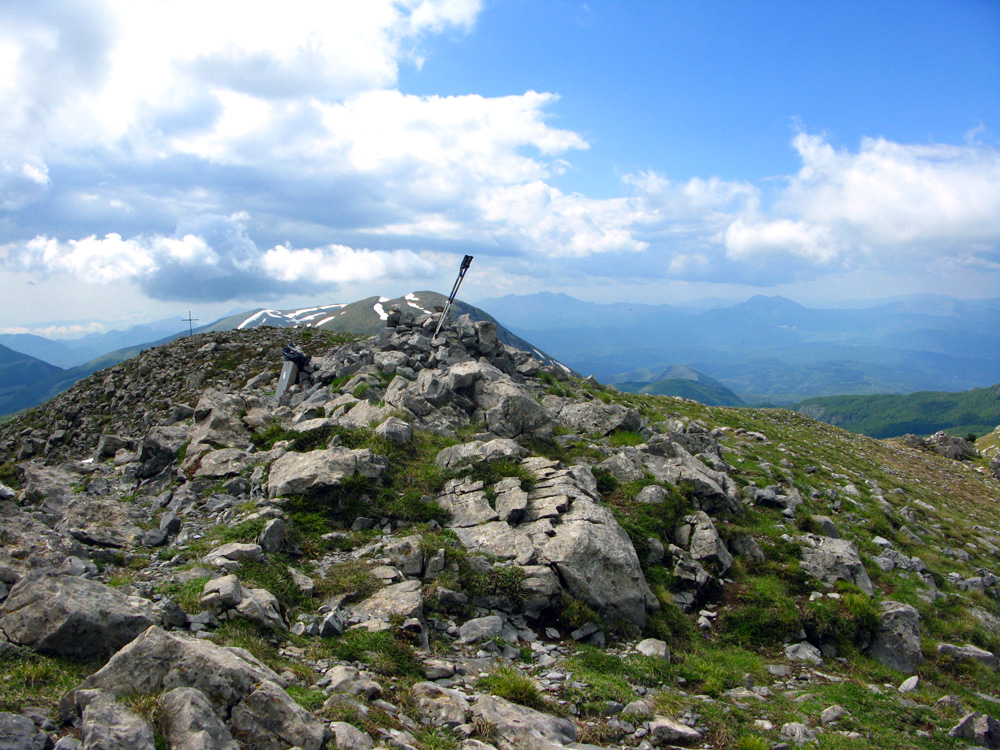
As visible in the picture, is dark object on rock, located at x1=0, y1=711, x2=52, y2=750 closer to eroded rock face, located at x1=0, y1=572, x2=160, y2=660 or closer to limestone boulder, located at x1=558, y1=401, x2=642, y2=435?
eroded rock face, located at x1=0, y1=572, x2=160, y2=660

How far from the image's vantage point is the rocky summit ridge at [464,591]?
703 cm

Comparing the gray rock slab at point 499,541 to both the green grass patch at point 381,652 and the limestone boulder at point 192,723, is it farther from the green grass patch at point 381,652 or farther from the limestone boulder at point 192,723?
the limestone boulder at point 192,723

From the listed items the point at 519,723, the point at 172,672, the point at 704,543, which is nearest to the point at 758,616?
the point at 704,543

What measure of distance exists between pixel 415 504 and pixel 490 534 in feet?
8.19

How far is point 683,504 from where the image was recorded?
54.2ft

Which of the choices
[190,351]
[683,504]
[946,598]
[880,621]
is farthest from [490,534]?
[190,351]

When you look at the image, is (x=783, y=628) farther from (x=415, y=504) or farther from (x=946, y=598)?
(x=415, y=504)

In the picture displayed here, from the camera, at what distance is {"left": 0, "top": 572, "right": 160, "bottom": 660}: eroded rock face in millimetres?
7086

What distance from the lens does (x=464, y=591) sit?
11.5 m

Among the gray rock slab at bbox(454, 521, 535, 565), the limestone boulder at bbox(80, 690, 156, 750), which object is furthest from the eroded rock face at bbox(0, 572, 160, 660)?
the gray rock slab at bbox(454, 521, 535, 565)

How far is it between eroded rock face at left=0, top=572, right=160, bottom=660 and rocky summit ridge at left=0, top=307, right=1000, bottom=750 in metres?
0.04

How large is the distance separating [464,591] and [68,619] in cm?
695

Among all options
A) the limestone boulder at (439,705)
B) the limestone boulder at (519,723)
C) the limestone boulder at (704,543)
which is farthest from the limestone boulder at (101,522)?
the limestone boulder at (704,543)

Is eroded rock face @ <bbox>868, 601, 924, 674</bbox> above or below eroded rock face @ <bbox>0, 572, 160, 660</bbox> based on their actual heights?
below
